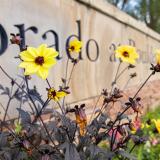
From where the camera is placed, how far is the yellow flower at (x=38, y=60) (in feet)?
5.65

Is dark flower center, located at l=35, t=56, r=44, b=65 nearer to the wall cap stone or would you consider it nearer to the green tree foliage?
the wall cap stone

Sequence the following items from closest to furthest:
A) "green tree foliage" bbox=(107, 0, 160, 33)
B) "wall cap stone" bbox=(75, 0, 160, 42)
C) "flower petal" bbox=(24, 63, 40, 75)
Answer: "flower petal" bbox=(24, 63, 40, 75) → "wall cap stone" bbox=(75, 0, 160, 42) → "green tree foliage" bbox=(107, 0, 160, 33)

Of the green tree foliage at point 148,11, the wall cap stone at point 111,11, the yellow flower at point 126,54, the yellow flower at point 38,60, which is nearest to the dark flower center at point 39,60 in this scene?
the yellow flower at point 38,60

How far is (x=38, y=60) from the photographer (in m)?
1.75

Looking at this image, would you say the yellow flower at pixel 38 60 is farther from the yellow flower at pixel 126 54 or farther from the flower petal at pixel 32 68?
→ the yellow flower at pixel 126 54

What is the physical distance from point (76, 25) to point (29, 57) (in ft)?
9.00

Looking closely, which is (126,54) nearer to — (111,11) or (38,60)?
(38,60)

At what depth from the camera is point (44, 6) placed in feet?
12.4

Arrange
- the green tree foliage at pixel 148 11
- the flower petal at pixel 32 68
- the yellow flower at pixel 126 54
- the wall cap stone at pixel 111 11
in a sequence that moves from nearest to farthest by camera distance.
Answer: the flower petal at pixel 32 68 → the yellow flower at pixel 126 54 → the wall cap stone at pixel 111 11 → the green tree foliage at pixel 148 11

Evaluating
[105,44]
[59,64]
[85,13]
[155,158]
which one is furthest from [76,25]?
[155,158]

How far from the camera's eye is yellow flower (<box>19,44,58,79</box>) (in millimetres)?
1723

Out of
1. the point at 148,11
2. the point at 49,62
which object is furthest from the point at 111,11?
the point at 148,11

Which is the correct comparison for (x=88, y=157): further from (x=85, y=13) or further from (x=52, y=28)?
(x=85, y=13)

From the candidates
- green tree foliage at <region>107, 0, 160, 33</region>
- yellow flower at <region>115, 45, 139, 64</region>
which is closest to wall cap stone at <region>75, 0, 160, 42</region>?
yellow flower at <region>115, 45, 139, 64</region>
